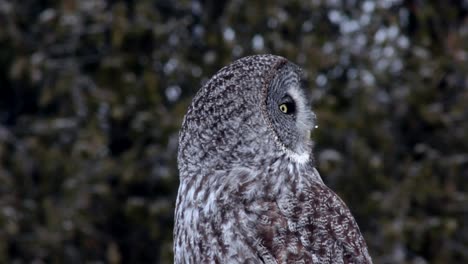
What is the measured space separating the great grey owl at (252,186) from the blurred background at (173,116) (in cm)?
456

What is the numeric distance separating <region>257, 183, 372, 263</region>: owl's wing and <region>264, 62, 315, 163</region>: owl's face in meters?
0.19

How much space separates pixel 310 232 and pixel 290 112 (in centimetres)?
46

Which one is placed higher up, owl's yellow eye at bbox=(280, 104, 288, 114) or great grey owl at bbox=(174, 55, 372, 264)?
owl's yellow eye at bbox=(280, 104, 288, 114)

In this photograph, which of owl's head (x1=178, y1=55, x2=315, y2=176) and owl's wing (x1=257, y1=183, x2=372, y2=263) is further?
owl's head (x1=178, y1=55, x2=315, y2=176)

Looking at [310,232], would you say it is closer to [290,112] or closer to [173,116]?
[290,112]

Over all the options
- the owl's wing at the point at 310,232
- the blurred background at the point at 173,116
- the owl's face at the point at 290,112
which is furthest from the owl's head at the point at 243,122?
the blurred background at the point at 173,116

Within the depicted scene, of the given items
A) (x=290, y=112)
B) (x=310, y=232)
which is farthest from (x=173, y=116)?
(x=310, y=232)

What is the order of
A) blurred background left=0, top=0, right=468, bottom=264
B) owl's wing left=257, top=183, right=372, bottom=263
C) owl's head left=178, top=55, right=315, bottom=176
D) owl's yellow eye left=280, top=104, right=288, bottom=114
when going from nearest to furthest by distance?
owl's wing left=257, top=183, right=372, bottom=263, owl's head left=178, top=55, right=315, bottom=176, owl's yellow eye left=280, top=104, right=288, bottom=114, blurred background left=0, top=0, right=468, bottom=264

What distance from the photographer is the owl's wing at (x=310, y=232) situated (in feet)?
8.79

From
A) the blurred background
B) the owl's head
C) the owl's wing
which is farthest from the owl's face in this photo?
the blurred background

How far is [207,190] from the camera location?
9.30 ft

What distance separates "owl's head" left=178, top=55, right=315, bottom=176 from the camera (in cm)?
282

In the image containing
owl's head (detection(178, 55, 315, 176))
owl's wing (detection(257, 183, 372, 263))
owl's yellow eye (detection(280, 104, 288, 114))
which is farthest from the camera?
owl's yellow eye (detection(280, 104, 288, 114))

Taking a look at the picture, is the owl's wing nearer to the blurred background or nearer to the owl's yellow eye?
the owl's yellow eye
